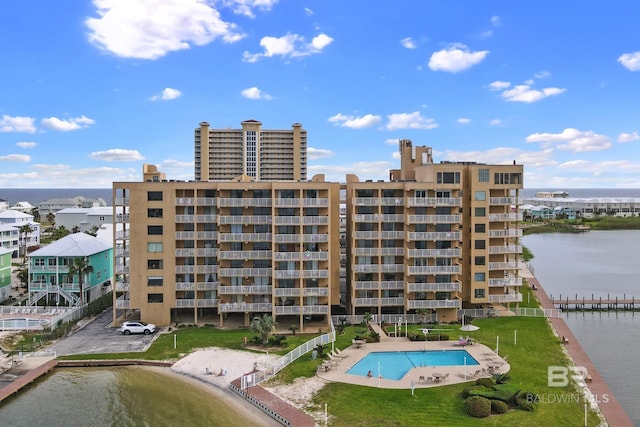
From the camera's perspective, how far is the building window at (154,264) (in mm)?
54500

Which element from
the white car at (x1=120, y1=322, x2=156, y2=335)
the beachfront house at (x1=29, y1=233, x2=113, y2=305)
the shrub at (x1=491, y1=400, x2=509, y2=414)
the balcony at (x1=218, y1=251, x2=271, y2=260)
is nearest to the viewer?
the shrub at (x1=491, y1=400, x2=509, y2=414)

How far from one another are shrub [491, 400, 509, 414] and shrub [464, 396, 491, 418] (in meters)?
0.35

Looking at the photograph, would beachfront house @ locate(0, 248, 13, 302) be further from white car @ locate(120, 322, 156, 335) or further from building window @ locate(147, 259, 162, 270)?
building window @ locate(147, 259, 162, 270)

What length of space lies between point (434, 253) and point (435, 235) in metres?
2.01

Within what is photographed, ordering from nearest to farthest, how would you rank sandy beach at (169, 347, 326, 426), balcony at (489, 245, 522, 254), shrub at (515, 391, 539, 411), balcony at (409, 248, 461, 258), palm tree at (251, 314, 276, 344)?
shrub at (515, 391, 539, 411), sandy beach at (169, 347, 326, 426), palm tree at (251, 314, 276, 344), balcony at (409, 248, 461, 258), balcony at (489, 245, 522, 254)

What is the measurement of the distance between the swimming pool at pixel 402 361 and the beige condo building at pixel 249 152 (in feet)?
265

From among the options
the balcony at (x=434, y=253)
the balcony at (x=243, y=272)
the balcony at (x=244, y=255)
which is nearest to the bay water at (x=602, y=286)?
the balcony at (x=434, y=253)

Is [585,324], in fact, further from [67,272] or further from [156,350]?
[67,272]

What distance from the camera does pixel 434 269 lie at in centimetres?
5512

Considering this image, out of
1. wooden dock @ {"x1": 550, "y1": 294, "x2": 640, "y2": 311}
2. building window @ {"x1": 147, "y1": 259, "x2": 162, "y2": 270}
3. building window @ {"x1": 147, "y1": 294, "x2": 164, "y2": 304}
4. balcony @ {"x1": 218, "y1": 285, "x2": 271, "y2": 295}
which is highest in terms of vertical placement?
building window @ {"x1": 147, "y1": 259, "x2": 162, "y2": 270}

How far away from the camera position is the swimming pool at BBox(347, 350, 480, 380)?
41.0 meters

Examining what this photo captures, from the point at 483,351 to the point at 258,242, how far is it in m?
25.5

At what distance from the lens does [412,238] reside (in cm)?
5519

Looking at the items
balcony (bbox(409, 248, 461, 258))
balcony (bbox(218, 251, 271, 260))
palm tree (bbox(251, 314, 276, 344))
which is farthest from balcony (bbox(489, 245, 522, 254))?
palm tree (bbox(251, 314, 276, 344))
